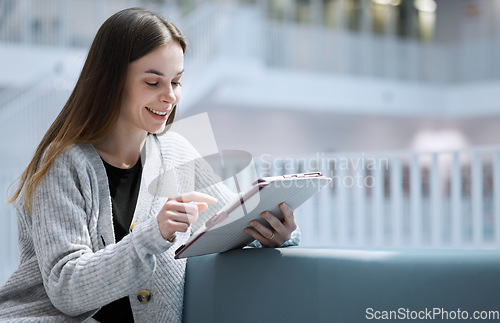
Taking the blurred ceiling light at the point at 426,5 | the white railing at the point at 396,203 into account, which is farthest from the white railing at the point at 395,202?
the blurred ceiling light at the point at 426,5

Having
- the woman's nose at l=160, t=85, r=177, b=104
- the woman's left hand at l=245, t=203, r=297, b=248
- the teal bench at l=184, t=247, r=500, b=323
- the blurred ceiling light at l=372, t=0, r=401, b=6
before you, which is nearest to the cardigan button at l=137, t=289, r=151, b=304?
the teal bench at l=184, t=247, r=500, b=323

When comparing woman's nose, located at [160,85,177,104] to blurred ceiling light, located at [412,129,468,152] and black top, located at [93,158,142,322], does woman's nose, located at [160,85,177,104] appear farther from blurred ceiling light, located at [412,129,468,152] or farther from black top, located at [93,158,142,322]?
blurred ceiling light, located at [412,129,468,152]

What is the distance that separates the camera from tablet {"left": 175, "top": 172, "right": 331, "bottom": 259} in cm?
119

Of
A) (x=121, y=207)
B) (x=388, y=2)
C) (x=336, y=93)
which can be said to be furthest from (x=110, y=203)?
(x=388, y=2)

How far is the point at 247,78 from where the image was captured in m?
9.36

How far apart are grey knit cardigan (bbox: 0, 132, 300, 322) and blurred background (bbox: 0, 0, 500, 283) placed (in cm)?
242

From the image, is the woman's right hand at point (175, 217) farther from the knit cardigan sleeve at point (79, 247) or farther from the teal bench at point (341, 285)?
the teal bench at point (341, 285)

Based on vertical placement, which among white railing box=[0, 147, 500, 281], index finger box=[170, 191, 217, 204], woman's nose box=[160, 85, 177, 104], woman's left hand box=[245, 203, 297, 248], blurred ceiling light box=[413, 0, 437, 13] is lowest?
white railing box=[0, 147, 500, 281]

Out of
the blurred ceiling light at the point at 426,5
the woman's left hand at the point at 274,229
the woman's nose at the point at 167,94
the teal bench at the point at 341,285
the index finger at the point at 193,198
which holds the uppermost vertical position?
the blurred ceiling light at the point at 426,5

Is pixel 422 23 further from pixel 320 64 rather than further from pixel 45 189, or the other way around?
pixel 45 189

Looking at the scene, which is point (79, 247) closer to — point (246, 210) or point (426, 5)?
point (246, 210)

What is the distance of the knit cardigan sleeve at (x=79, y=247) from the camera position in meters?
1.21

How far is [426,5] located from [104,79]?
1280 centimetres

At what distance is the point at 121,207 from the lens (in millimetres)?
1465
